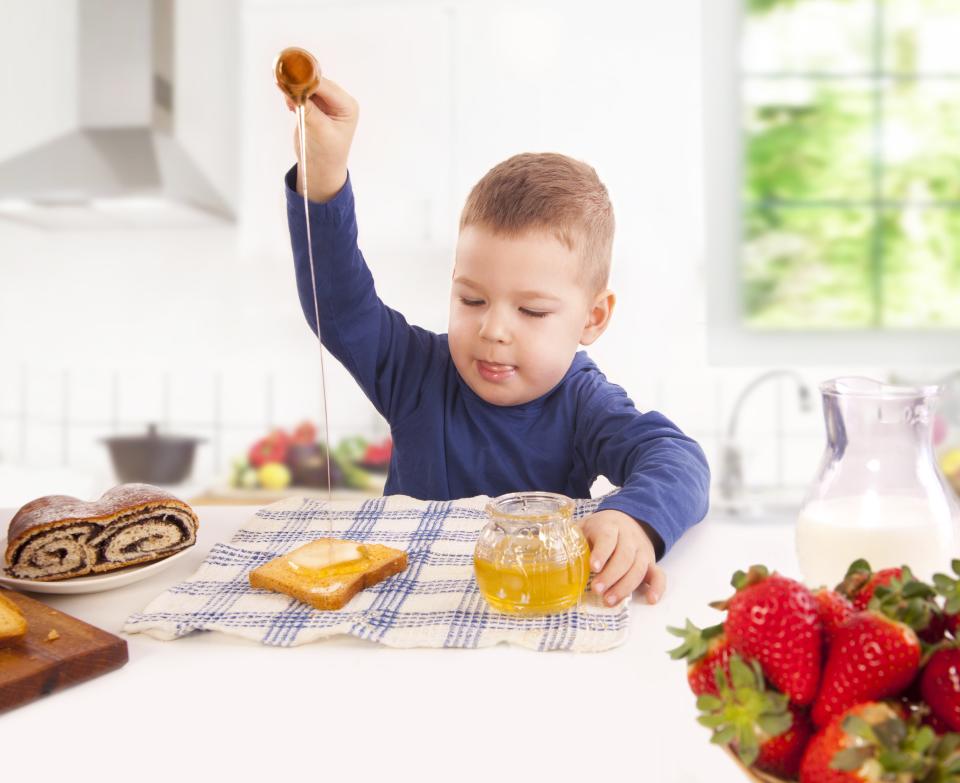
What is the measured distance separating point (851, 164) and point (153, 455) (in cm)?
255

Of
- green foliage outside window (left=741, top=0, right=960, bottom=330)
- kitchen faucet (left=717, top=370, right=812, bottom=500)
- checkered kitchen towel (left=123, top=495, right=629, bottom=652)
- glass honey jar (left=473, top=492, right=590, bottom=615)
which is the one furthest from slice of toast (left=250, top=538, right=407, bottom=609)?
green foliage outside window (left=741, top=0, right=960, bottom=330)

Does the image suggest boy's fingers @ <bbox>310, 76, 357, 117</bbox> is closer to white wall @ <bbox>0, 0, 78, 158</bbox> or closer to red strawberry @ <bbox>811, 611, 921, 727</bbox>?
red strawberry @ <bbox>811, 611, 921, 727</bbox>

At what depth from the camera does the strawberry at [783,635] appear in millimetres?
502

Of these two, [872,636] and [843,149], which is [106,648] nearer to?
[872,636]

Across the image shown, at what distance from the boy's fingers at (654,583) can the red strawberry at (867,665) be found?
38 cm

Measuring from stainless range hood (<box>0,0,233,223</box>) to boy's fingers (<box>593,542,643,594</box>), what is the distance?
7.51ft

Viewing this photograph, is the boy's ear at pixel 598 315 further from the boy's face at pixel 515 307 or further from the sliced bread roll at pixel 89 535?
the sliced bread roll at pixel 89 535

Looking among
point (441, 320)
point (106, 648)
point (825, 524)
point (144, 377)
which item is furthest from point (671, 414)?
point (106, 648)

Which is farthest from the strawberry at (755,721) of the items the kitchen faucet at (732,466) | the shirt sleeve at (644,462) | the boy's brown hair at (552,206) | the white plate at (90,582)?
the kitchen faucet at (732,466)

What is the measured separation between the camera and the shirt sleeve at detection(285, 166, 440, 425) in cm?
128

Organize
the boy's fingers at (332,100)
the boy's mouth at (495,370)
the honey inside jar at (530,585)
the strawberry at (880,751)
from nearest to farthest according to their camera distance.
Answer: the strawberry at (880,751), the honey inside jar at (530,585), the boy's fingers at (332,100), the boy's mouth at (495,370)

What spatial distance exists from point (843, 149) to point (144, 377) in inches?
101

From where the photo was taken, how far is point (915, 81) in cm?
324

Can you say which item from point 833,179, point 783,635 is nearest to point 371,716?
point 783,635
